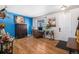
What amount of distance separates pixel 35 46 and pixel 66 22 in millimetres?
587

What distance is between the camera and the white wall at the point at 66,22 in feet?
5.18

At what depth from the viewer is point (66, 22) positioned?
1622 mm

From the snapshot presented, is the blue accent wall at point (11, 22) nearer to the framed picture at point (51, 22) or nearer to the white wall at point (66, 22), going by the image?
the white wall at point (66, 22)

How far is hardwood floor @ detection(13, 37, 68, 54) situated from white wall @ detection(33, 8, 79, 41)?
167 millimetres

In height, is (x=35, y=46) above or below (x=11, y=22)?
below

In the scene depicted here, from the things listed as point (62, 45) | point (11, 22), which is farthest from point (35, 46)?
point (11, 22)

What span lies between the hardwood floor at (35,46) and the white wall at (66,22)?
17 centimetres

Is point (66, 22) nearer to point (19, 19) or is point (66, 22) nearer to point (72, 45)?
point (72, 45)

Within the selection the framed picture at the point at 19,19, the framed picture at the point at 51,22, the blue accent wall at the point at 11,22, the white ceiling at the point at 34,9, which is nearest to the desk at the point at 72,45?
the framed picture at the point at 51,22

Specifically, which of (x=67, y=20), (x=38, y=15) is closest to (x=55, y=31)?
(x=67, y=20)

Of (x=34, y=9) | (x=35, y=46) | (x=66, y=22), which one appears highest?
(x=34, y=9)
